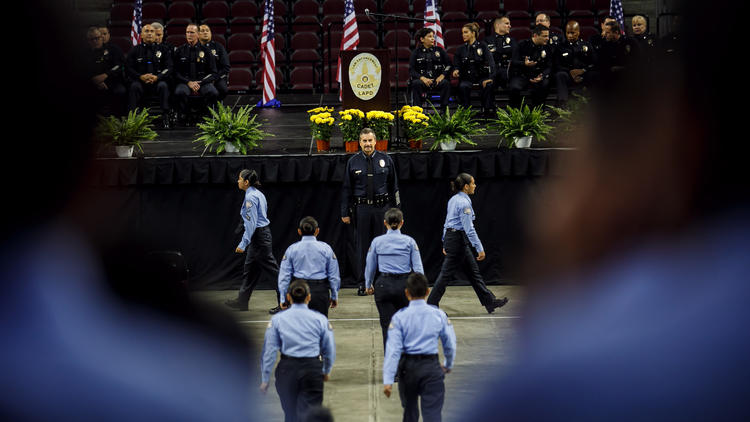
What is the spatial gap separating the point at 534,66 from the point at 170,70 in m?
6.19

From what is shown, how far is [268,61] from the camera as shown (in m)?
16.4

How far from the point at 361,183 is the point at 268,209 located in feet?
5.73

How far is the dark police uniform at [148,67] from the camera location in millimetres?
14984

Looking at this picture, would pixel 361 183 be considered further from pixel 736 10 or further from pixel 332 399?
pixel 736 10

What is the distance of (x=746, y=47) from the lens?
3.68 meters

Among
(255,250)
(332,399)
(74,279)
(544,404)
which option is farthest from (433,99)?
(74,279)

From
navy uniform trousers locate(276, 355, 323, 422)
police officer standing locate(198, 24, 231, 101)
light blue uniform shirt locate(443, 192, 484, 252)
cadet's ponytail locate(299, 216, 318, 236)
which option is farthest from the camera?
police officer standing locate(198, 24, 231, 101)

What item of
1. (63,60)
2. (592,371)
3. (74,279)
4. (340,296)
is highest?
(63,60)

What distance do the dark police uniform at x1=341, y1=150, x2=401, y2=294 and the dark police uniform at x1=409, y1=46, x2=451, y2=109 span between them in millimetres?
3675

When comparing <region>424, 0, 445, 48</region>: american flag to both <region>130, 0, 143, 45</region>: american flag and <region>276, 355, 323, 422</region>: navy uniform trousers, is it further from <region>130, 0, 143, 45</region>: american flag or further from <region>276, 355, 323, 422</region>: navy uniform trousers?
<region>276, 355, 323, 422</region>: navy uniform trousers

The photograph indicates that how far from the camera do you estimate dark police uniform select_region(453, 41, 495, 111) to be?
1518 cm

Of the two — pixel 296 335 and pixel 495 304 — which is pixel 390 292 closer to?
pixel 296 335

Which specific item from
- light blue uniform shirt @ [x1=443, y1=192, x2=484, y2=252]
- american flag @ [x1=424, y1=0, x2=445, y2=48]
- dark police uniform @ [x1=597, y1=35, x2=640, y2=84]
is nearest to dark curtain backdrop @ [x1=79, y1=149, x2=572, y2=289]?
light blue uniform shirt @ [x1=443, y1=192, x2=484, y2=252]

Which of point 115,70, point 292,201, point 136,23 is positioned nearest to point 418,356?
point 292,201
